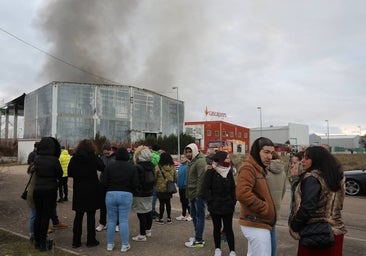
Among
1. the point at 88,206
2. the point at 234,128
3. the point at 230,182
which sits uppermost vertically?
the point at 234,128

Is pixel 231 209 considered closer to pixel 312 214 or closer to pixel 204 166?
pixel 204 166

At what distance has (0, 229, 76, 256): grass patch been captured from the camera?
5996mm

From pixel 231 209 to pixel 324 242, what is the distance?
7.05ft

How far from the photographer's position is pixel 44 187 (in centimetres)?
634

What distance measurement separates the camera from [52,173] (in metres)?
6.42

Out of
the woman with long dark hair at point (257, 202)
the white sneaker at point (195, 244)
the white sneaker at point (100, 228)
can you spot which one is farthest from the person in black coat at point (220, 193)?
the white sneaker at point (100, 228)

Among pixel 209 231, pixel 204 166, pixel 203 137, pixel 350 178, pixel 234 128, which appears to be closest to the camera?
pixel 204 166

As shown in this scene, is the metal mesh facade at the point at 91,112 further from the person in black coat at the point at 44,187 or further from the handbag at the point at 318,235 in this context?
the handbag at the point at 318,235

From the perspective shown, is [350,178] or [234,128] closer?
[350,178]

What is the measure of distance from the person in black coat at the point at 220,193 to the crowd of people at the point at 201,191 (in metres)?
0.01

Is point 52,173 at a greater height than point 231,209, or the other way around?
point 52,173

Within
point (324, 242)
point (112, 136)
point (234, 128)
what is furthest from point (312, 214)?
point (234, 128)

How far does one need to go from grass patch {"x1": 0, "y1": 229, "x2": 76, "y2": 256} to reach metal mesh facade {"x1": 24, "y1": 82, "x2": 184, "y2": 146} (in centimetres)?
3597

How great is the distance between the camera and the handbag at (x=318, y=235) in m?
3.49
